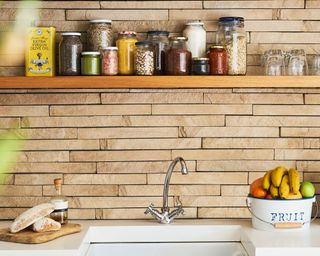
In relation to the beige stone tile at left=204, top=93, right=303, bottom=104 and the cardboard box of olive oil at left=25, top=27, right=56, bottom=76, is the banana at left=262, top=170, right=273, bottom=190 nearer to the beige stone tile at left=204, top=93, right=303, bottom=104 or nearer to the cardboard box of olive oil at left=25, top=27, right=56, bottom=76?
the beige stone tile at left=204, top=93, right=303, bottom=104

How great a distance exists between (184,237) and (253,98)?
706 mm

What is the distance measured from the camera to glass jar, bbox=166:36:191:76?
9.81 ft

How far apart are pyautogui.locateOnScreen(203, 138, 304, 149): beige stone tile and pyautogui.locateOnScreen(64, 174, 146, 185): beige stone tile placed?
1.13ft

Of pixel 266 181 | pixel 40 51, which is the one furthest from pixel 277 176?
pixel 40 51

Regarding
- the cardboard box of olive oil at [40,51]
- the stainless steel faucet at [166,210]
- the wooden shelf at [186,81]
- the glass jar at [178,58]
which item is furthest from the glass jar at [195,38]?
the cardboard box of olive oil at [40,51]

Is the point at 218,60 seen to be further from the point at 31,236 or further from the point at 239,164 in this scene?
the point at 31,236

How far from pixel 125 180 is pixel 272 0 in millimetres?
1059

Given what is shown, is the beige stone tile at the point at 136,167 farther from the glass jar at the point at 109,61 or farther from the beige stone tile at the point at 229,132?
the glass jar at the point at 109,61

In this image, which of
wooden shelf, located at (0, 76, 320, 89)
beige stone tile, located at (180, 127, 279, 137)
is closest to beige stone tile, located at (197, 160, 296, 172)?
beige stone tile, located at (180, 127, 279, 137)

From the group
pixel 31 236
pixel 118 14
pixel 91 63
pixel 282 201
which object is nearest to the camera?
pixel 31 236

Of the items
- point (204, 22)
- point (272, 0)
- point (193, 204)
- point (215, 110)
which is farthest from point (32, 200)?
point (272, 0)

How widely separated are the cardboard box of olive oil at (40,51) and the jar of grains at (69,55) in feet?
0.15

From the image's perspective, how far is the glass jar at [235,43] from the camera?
304 centimetres

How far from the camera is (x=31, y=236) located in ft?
8.88
